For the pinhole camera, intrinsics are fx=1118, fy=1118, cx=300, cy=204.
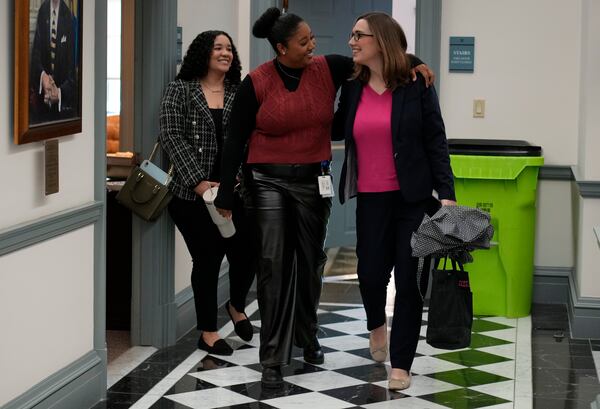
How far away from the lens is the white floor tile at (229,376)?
17.2 ft

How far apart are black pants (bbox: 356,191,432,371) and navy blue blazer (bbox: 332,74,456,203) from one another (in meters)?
0.10

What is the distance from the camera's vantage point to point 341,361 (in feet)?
18.4

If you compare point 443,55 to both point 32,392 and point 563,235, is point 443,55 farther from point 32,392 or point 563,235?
point 32,392

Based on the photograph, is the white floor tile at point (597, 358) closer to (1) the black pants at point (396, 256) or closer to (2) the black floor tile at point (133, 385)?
(1) the black pants at point (396, 256)

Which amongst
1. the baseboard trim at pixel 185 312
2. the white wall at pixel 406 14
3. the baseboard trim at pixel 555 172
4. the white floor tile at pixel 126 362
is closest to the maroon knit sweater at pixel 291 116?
the white floor tile at pixel 126 362

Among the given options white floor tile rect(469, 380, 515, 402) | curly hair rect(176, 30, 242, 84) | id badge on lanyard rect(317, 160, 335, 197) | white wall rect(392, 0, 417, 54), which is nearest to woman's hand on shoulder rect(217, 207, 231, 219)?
id badge on lanyard rect(317, 160, 335, 197)

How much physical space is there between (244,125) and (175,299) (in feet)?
4.66

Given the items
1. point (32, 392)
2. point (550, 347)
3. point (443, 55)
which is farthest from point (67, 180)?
point (443, 55)

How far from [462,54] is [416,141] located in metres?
2.36

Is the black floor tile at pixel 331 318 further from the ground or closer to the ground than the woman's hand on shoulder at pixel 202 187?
closer to the ground

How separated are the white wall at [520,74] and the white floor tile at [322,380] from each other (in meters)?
2.43

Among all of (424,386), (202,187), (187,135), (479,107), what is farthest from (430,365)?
(479,107)

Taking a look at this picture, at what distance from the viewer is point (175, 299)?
19.9ft

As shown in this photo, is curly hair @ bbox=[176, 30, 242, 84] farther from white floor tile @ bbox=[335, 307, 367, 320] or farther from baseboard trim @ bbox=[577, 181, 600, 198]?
baseboard trim @ bbox=[577, 181, 600, 198]
